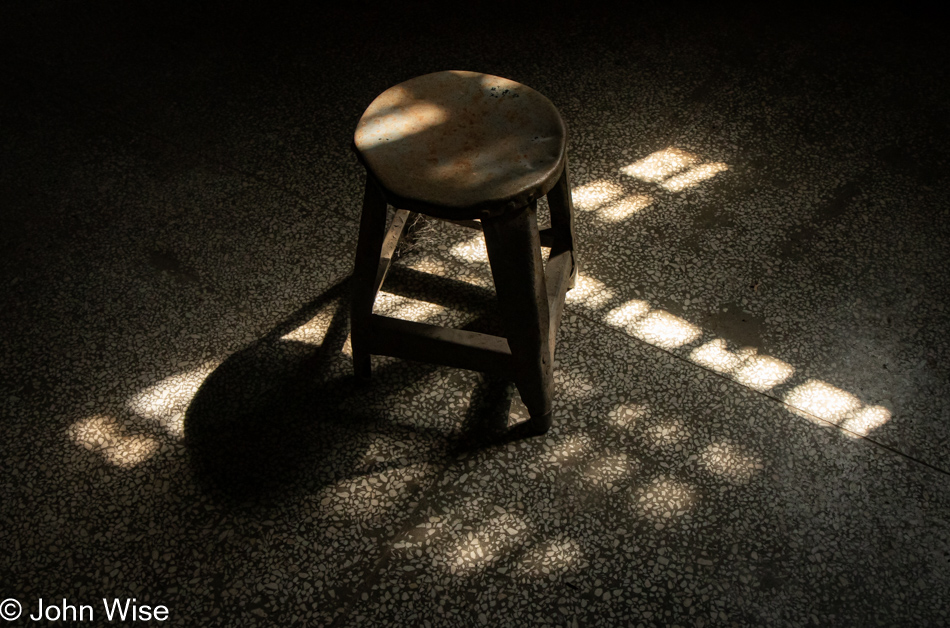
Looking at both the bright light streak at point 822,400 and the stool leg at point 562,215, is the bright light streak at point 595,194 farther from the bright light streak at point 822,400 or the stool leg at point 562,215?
the bright light streak at point 822,400

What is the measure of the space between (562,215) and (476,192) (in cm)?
52

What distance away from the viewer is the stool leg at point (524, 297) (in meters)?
1.30

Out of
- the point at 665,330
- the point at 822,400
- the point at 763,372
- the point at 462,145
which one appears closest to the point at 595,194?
the point at 665,330

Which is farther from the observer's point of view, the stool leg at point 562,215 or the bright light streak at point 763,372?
the bright light streak at point 763,372

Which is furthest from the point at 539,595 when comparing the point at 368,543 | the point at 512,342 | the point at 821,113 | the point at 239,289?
the point at 821,113

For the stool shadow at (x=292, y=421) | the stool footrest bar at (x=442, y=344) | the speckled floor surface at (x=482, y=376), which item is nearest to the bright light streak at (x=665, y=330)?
the speckled floor surface at (x=482, y=376)

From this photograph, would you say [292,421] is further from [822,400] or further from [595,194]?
[822,400]

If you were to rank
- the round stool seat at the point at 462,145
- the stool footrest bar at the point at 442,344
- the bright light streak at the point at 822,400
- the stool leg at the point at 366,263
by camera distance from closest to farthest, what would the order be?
the round stool seat at the point at 462,145 < the stool leg at the point at 366,263 < the stool footrest bar at the point at 442,344 < the bright light streak at the point at 822,400

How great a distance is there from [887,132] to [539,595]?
85.9 inches

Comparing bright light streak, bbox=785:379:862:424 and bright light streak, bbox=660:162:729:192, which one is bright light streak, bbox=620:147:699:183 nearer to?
bright light streak, bbox=660:162:729:192

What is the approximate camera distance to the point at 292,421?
1736 millimetres

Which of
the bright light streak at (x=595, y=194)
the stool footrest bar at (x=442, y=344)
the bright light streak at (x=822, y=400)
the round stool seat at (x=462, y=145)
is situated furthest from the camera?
the bright light streak at (x=595, y=194)

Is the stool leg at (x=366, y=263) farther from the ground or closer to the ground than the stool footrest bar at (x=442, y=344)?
farther from the ground

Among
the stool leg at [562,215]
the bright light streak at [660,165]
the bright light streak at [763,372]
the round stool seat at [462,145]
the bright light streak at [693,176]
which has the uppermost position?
the round stool seat at [462,145]
